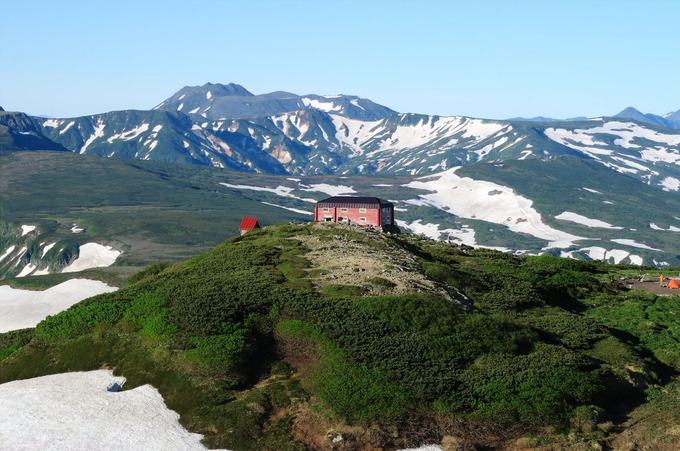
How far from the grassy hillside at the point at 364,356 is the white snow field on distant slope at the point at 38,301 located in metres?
44.6

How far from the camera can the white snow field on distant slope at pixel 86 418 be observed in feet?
120

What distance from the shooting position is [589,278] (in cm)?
7625

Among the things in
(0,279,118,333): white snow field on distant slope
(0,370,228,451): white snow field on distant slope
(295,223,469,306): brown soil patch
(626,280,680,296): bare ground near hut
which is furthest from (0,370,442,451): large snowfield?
(0,279,118,333): white snow field on distant slope

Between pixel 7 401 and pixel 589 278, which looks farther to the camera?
pixel 589 278

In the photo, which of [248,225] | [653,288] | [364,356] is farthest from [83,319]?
[653,288]

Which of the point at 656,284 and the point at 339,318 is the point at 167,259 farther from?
the point at 339,318

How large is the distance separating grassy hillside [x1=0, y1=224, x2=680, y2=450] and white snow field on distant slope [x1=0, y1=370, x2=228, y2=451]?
4.32 feet

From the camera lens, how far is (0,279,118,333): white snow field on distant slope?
9979 cm

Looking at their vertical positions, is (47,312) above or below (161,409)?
below

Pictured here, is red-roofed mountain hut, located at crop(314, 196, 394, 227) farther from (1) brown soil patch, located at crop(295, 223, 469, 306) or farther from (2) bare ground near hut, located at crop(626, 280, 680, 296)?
(2) bare ground near hut, located at crop(626, 280, 680, 296)

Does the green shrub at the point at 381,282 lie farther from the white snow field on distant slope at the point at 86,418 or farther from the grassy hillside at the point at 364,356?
the white snow field on distant slope at the point at 86,418

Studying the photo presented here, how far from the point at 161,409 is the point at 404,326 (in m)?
16.7

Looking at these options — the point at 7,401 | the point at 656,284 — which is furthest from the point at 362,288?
the point at 656,284

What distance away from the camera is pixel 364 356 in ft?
147
